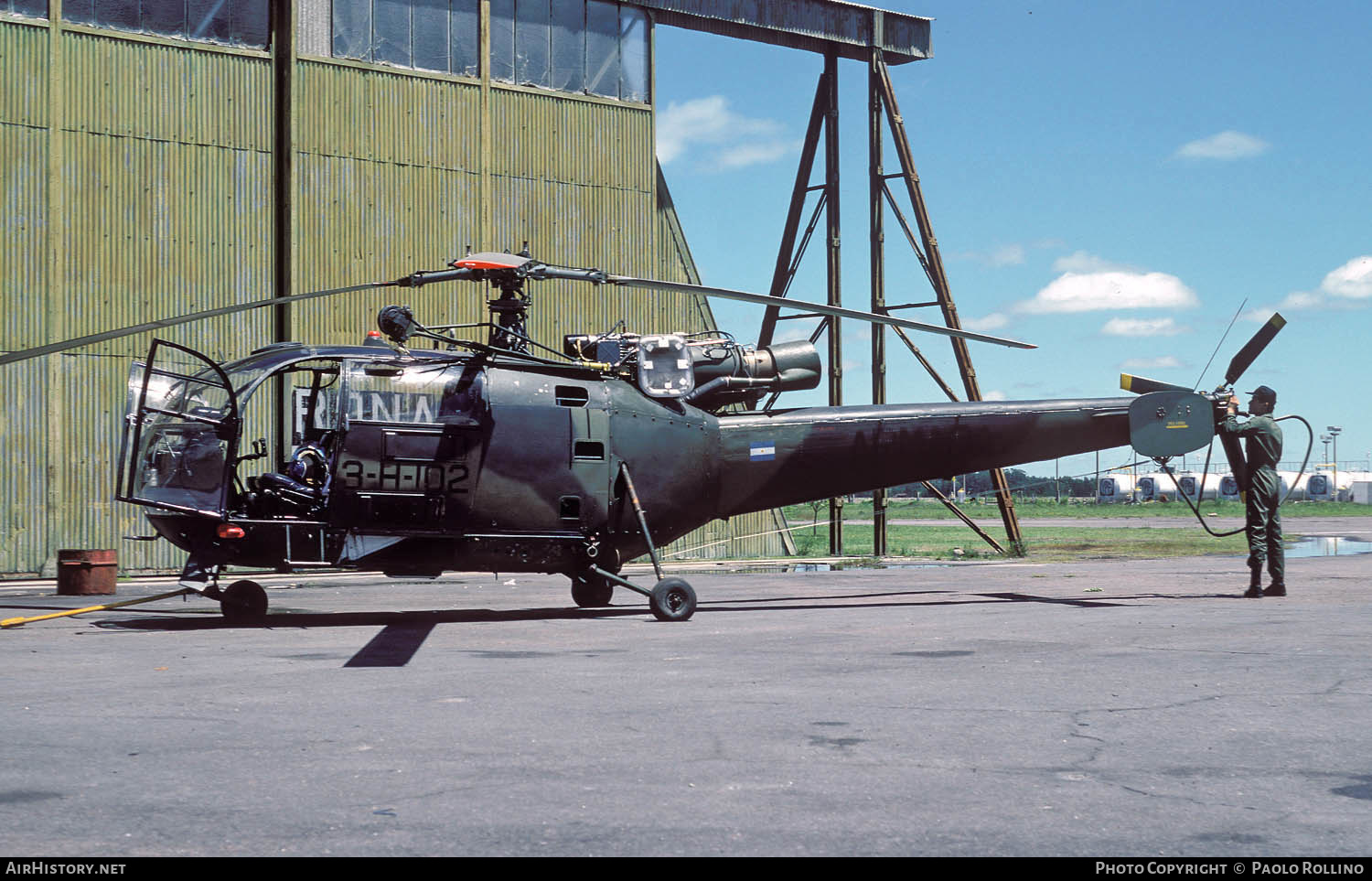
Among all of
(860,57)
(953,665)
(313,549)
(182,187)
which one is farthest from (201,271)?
(953,665)

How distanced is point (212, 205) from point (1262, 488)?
17.9 meters

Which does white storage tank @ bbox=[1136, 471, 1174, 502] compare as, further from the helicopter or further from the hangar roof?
the helicopter

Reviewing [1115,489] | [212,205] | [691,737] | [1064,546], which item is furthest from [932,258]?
[1115,489]

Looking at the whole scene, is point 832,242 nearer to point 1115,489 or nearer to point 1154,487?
point 1154,487

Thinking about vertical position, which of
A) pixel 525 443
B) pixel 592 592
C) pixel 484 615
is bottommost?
pixel 484 615

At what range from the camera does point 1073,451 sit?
16.2 m

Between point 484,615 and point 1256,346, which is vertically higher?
point 1256,346

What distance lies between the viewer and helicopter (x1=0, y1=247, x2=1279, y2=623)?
1203 centimetres

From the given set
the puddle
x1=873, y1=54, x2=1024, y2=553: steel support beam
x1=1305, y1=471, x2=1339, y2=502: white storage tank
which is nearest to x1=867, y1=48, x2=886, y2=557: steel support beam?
x1=873, y1=54, x2=1024, y2=553: steel support beam

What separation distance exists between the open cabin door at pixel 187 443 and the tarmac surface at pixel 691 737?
1.30m

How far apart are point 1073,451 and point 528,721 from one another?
11077mm

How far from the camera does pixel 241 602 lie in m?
12.8

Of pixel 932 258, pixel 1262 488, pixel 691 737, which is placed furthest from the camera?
pixel 932 258

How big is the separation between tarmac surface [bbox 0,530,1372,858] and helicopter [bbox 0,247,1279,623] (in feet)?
3.40
